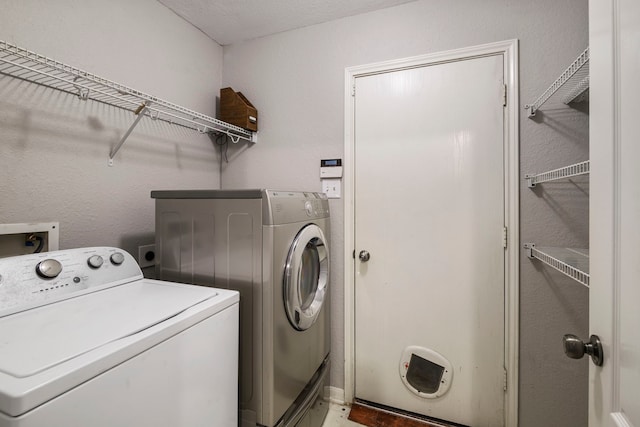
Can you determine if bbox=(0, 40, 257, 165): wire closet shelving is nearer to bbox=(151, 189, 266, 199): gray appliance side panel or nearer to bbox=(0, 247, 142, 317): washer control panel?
bbox=(151, 189, 266, 199): gray appliance side panel

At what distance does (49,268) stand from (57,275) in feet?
0.11

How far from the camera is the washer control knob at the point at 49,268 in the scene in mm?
952

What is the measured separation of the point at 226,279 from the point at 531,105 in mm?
1758

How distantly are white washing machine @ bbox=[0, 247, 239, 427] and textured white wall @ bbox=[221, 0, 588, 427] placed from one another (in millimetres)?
1078

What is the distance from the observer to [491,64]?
1.54 meters

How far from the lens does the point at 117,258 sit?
1.19 meters

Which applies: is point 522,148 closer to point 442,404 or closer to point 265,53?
point 442,404

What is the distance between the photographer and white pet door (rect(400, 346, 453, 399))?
1.64 metres

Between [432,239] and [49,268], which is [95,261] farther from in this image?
[432,239]

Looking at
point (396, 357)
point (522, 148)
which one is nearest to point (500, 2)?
point (522, 148)

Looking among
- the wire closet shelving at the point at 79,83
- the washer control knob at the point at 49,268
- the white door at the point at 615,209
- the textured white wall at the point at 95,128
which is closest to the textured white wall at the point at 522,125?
the wire closet shelving at the point at 79,83

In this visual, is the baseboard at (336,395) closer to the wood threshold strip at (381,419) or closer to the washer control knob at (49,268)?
the wood threshold strip at (381,419)

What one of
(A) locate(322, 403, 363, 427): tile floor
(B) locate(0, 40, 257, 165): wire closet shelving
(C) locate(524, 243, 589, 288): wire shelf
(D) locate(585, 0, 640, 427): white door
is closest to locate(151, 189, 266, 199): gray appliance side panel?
(B) locate(0, 40, 257, 165): wire closet shelving

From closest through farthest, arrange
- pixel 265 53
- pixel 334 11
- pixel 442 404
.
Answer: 1. pixel 442 404
2. pixel 334 11
3. pixel 265 53
